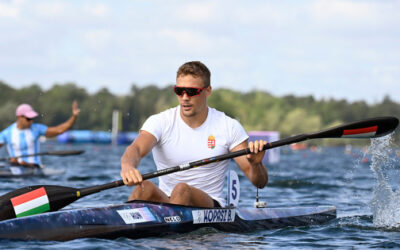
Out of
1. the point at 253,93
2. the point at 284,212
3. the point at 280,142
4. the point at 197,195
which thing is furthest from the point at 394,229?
the point at 253,93

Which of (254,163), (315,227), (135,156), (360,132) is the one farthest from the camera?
(315,227)

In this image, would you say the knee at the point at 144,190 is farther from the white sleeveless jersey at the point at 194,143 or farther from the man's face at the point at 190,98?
the man's face at the point at 190,98

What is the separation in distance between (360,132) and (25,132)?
842cm

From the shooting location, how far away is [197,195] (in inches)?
259

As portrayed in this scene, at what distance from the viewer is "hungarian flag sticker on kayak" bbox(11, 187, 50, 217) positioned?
242 inches

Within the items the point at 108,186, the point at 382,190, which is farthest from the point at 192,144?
the point at 382,190

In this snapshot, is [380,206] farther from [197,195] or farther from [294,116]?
[294,116]

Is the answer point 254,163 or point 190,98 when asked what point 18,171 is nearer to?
point 190,98

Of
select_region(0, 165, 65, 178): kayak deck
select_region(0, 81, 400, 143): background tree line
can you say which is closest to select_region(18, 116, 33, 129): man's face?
select_region(0, 165, 65, 178): kayak deck

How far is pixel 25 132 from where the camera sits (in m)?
13.6

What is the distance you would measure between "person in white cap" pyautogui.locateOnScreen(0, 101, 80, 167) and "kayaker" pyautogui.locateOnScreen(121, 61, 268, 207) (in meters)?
6.77

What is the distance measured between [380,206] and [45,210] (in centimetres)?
467

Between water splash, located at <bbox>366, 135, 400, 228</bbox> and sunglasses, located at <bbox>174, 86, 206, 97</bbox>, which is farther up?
sunglasses, located at <bbox>174, 86, 206, 97</bbox>

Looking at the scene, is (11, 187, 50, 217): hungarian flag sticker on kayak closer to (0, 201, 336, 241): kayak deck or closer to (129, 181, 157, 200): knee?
(0, 201, 336, 241): kayak deck
